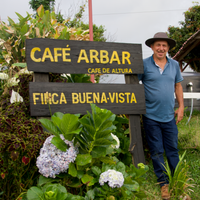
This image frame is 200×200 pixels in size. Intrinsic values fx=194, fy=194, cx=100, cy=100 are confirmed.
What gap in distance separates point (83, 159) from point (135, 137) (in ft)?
3.82

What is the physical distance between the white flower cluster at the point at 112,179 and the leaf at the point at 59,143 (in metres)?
0.35

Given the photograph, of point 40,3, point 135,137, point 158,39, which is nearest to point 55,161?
point 135,137

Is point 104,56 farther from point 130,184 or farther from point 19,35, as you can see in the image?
point 130,184

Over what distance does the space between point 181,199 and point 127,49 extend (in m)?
1.91

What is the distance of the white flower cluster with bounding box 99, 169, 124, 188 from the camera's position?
1376 millimetres

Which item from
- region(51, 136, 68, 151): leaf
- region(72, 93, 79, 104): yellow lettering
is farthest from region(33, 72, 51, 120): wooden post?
region(51, 136, 68, 151): leaf

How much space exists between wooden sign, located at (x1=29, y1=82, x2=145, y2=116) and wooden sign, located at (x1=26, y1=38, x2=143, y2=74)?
187 mm

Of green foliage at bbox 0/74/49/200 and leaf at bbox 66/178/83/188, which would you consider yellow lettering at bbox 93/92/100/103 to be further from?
leaf at bbox 66/178/83/188

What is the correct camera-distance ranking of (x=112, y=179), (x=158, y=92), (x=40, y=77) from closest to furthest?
(x=112, y=179)
(x=40, y=77)
(x=158, y=92)

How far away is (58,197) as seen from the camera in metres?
1.24

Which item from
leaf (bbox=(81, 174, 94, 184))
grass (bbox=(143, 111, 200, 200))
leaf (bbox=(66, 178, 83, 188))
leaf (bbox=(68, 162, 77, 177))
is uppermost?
leaf (bbox=(68, 162, 77, 177))

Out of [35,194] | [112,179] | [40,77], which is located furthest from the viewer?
[40,77]

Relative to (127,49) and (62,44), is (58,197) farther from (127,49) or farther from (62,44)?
(127,49)

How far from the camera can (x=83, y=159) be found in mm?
1444
